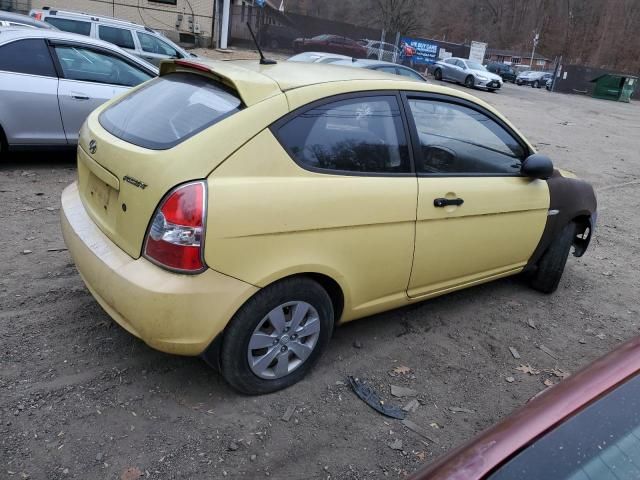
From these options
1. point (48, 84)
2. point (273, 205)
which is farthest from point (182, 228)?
point (48, 84)

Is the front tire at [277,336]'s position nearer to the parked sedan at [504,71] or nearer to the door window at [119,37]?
the door window at [119,37]

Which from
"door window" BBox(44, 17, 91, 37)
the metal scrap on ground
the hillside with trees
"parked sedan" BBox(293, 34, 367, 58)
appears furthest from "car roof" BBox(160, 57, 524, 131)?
the hillside with trees

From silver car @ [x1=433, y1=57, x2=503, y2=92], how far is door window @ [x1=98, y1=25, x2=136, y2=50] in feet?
68.3

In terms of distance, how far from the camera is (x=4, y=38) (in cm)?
581

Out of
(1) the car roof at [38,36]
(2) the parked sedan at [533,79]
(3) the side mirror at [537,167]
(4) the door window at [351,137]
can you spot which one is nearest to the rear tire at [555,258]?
(3) the side mirror at [537,167]

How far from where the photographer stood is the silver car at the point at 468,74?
2850 cm

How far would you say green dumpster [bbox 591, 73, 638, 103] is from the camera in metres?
36.8

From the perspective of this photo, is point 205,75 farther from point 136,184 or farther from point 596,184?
point 596,184

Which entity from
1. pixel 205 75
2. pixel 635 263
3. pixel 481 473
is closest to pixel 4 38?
pixel 205 75

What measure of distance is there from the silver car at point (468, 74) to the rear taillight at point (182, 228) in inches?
1128

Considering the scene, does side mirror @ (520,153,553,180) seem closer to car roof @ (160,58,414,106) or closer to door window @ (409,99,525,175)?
door window @ (409,99,525,175)

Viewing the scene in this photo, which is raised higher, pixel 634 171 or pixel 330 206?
pixel 330 206

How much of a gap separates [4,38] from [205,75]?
13.3ft

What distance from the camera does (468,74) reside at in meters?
28.9
